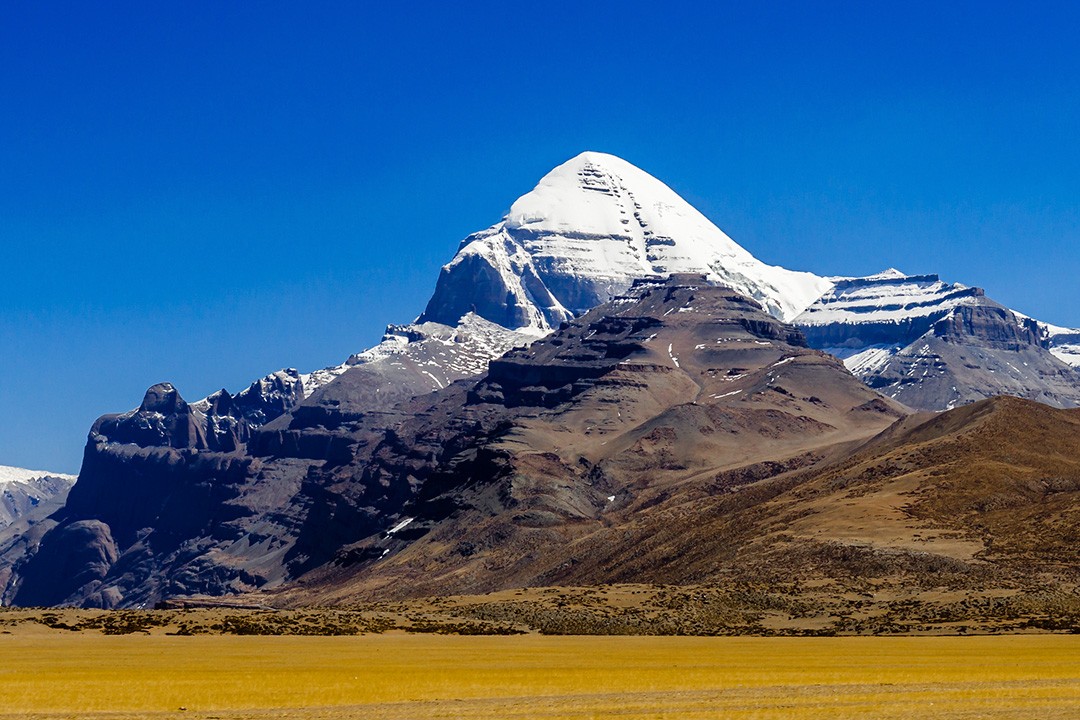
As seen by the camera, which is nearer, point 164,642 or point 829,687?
point 829,687

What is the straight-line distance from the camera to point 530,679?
83.1m

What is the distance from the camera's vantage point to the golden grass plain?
216 ft

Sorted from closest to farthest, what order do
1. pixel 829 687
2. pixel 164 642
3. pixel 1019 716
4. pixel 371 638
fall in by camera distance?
pixel 1019 716
pixel 829 687
pixel 164 642
pixel 371 638

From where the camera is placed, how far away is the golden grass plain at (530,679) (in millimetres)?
65894

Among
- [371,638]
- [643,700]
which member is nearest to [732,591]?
[371,638]

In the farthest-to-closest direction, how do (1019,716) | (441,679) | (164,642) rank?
1. (164,642)
2. (441,679)
3. (1019,716)

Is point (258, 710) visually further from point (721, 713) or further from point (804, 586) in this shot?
point (804, 586)

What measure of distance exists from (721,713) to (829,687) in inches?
508

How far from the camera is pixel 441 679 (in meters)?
83.4

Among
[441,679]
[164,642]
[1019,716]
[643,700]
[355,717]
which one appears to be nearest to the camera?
[1019,716]

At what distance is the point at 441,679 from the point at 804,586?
397 ft

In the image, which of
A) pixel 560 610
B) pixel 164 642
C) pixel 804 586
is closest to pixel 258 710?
pixel 164 642

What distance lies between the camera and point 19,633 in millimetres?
116688

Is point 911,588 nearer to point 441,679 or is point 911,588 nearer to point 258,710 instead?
point 441,679
